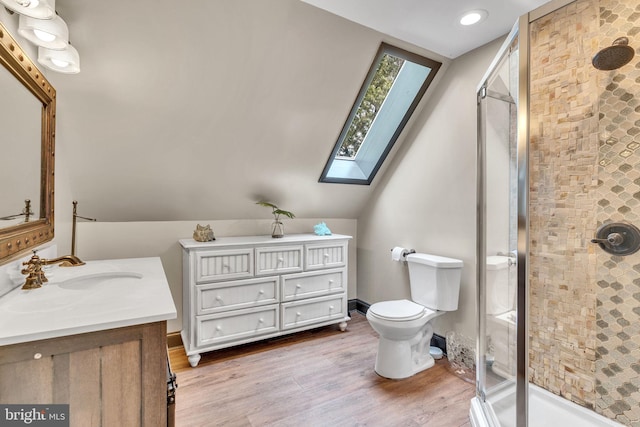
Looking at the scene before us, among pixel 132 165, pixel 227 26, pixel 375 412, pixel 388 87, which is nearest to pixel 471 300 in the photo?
pixel 375 412

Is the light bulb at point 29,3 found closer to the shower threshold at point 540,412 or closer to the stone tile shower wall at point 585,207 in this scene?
the stone tile shower wall at point 585,207

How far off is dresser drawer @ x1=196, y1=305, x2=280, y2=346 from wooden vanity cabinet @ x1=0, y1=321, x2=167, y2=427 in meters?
1.40

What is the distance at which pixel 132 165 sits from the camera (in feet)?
7.32

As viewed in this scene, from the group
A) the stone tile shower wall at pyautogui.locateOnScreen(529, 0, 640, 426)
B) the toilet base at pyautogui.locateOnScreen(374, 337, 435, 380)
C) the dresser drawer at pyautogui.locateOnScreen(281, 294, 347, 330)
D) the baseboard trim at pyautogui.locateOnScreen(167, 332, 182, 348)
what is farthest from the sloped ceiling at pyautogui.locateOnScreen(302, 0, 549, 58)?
the baseboard trim at pyautogui.locateOnScreen(167, 332, 182, 348)

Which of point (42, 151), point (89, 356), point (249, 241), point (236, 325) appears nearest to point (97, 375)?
point (89, 356)

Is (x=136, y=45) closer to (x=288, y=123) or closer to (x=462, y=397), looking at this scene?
(x=288, y=123)

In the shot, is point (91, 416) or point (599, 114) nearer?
point (91, 416)

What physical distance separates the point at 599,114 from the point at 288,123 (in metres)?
1.89

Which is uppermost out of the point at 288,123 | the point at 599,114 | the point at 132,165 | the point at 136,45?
the point at 136,45

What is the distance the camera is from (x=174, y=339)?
8.68ft

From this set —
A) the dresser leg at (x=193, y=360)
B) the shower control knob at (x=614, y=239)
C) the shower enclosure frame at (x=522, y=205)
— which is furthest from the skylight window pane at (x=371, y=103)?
the dresser leg at (x=193, y=360)

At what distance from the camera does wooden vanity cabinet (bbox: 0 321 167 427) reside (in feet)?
2.88

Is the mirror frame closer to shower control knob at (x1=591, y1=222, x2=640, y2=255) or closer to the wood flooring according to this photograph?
the wood flooring

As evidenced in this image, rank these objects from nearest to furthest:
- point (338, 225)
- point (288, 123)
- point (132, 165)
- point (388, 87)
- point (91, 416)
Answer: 1. point (91, 416)
2. point (132, 165)
3. point (288, 123)
4. point (388, 87)
5. point (338, 225)
